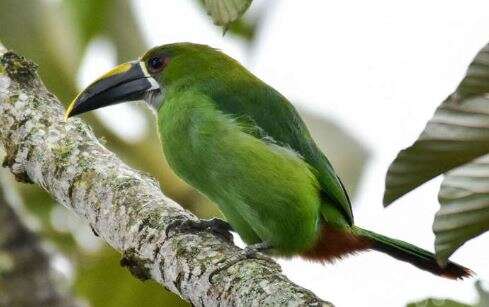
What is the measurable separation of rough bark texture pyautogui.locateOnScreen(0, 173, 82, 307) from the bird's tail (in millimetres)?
895

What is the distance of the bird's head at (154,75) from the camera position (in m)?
3.45

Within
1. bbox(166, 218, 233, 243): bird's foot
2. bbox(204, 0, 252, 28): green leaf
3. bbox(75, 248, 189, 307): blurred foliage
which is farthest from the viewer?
bbox(75, 248, 189, 307): blurred foliage

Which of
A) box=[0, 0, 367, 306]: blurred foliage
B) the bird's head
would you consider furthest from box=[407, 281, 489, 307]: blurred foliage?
box=[0, 0, 367, 306]: blurred foliage

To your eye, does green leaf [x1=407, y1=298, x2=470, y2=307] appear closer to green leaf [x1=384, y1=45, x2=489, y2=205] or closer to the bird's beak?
green leaf [x1=384, y1=45, x2=489, y2=205]

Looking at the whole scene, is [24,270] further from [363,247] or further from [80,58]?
[80,58]

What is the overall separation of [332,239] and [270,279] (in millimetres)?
1211

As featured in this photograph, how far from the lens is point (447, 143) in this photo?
1.67 m

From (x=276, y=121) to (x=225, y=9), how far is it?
1257mm

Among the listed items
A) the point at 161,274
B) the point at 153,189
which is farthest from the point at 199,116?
the point at 161,274

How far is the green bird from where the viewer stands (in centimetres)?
301

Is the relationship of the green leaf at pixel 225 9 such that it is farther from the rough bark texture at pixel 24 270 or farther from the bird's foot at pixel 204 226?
the rough bark texture at pixel 24 270

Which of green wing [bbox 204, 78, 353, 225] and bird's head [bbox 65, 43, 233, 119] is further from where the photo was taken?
bird's head [bbox 65, 43, 233, 119]

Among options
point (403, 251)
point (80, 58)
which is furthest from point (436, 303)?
point (80, 58)

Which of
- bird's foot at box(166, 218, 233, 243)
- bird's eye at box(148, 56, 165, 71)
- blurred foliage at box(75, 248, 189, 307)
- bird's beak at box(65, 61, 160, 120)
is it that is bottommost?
blurred foliage at box(75, 248, 189, 307)
